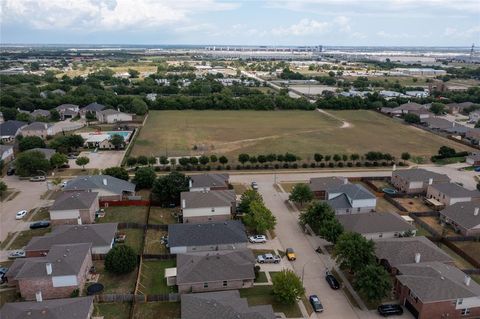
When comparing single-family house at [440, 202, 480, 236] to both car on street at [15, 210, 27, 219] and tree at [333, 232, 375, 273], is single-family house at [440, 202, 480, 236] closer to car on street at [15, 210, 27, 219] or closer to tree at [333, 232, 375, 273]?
tree at [333, 232, 375, 273]

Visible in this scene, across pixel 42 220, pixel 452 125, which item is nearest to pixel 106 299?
pixel 42 220

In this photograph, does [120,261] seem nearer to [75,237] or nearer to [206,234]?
[75,237]

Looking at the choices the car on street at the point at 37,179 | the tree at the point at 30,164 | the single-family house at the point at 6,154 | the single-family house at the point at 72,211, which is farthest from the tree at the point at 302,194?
the single-family house at the point at 6,154

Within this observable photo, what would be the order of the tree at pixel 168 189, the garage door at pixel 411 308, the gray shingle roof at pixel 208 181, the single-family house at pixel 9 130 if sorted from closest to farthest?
the garage door at pixel 411 308
the tree at pixel 168 189
the gray shingle roof at pixel 208 181
the single-family house at pixel 9 130

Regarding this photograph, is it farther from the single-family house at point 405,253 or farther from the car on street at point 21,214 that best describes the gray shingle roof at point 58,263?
the single-family house at point 405,253

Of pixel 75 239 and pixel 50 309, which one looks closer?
pixel 50 309

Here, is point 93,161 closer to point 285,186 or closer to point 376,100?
point 285,186

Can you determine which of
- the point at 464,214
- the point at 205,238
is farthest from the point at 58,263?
the point at 464,214
